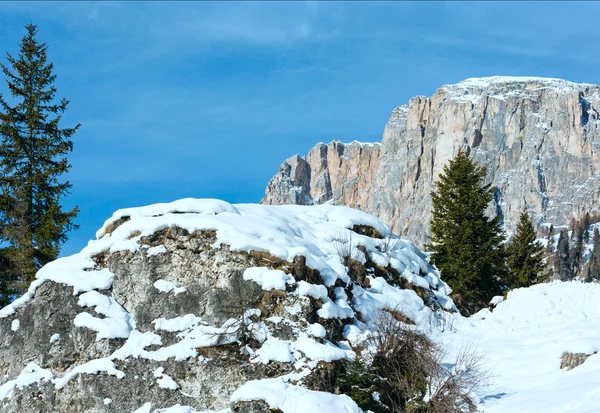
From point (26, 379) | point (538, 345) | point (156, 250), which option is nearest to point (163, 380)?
point (26, 379)

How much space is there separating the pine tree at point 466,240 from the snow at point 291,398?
1563cm

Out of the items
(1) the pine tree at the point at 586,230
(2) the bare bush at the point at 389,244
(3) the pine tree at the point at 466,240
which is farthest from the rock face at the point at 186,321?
(1) the pine tree at the point at 586,230

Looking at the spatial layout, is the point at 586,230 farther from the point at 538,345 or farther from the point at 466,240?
the point at 538,345

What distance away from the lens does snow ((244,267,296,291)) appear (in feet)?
61.6

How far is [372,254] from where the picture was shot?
25.0 metres

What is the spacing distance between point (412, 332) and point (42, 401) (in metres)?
9.95

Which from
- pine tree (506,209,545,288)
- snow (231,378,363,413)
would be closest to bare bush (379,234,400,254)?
snow (231,378,363,413)

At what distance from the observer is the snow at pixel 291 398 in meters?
15.8

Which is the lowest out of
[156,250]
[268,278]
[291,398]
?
[291,398]

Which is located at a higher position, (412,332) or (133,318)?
(133,318)

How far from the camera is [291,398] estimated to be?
52.6 feet

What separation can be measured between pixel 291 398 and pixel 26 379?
7.54 metres

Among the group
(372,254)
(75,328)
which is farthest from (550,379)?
(75,328)

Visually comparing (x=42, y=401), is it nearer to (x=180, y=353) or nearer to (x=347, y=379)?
(x=180, y=353)
